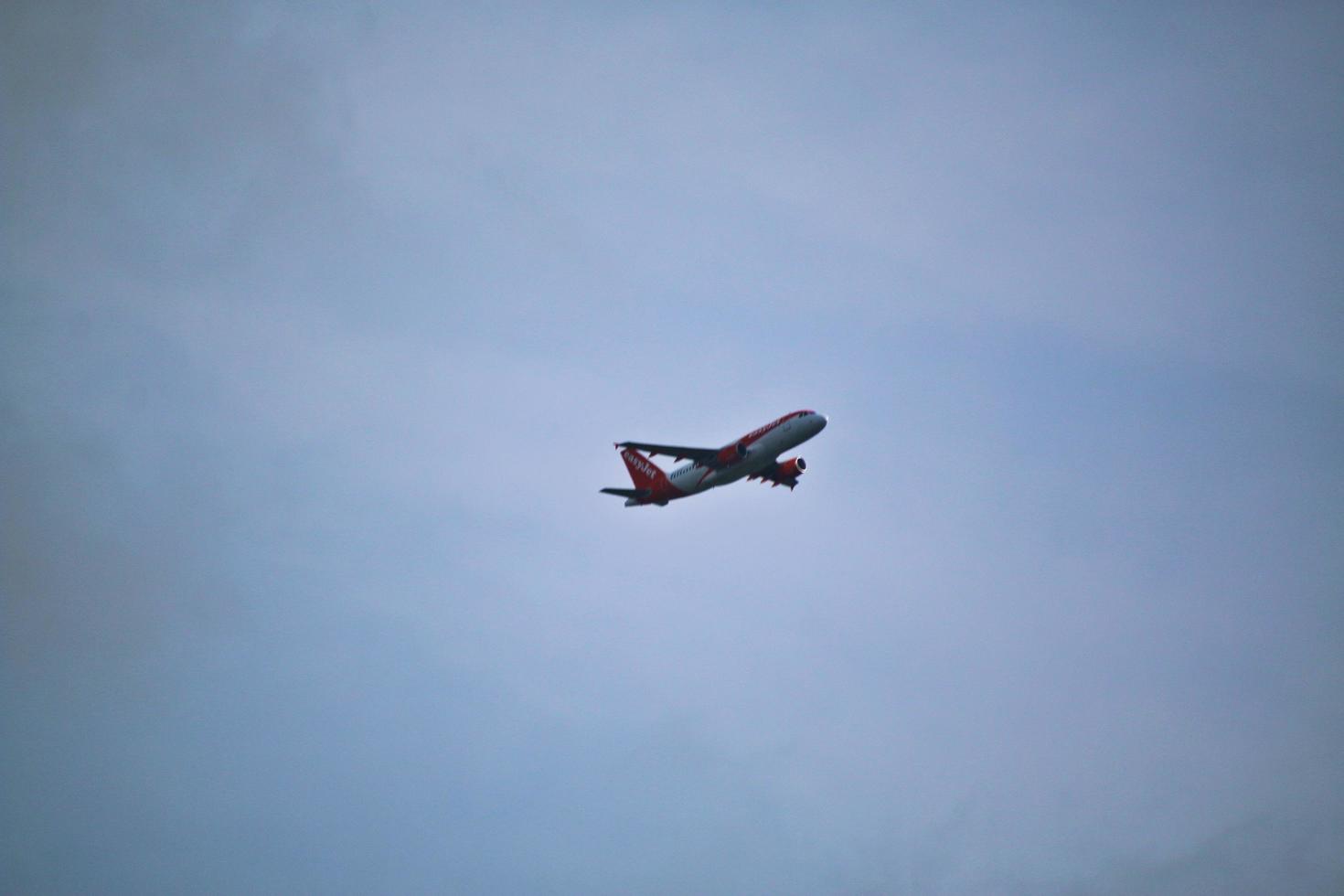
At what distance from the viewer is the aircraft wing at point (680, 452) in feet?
373

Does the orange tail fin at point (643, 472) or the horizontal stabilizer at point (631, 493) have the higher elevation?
the orange tail fin at point (643, 472)

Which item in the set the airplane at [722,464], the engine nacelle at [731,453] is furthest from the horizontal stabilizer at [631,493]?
the engine nacelle at [731,453]

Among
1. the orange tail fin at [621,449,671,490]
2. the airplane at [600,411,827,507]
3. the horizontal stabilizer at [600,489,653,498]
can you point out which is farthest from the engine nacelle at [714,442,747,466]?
the horizontal stabilizer at [600,489,653,498]

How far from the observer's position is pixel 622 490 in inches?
4646

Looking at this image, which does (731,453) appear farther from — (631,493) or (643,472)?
(643,472)

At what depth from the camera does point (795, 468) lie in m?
123

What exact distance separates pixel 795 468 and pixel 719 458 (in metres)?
12.7

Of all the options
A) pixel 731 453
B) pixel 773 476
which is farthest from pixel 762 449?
pixel 773 476

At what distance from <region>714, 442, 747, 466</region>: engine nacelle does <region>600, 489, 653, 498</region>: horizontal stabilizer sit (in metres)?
9.92

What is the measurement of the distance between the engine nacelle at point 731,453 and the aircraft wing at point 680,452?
649mm

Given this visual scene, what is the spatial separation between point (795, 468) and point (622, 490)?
1809cm

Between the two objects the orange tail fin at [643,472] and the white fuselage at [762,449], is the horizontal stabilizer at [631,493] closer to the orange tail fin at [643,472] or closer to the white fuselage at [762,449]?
the orange tail fin at [643,472]

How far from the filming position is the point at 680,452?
115m

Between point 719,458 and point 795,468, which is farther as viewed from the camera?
point 795,468
